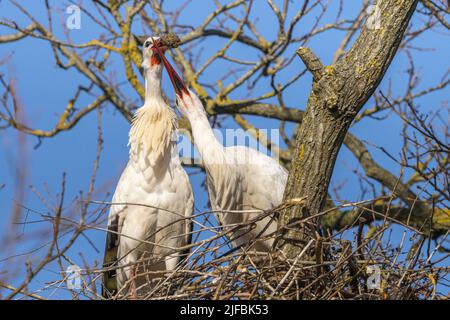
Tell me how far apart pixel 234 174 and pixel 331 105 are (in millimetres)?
1632

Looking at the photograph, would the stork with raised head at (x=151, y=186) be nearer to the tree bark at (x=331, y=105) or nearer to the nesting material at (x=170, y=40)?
the nesting material at (x=170, y=40)

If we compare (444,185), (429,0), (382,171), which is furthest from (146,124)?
(382,171)

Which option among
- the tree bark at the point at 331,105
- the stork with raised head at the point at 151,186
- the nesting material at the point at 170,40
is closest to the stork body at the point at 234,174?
the stork with raised head at the point at 151,186

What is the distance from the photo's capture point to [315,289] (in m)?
4.29

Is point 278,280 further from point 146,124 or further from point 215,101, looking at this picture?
point 215,101

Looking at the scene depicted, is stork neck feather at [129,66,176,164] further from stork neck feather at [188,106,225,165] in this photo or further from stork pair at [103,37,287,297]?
stork neck feather at [188,106,225,165]

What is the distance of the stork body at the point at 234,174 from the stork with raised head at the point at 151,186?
0.23 m

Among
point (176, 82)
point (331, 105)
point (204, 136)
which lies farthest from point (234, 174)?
point (331, 105)

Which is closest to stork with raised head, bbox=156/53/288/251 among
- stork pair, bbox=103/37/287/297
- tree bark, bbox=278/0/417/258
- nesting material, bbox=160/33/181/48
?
stork pair, bbox=103/37/287/297

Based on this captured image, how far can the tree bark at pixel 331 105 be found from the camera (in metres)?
4.49

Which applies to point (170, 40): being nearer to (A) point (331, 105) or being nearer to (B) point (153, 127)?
(B) point (153, 127)

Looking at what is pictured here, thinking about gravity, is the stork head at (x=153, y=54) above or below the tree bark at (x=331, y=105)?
above

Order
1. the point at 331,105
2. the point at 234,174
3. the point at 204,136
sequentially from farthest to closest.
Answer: the point at 234,174 < the point at 204,136 < the point at 331,105

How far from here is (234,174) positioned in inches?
235
